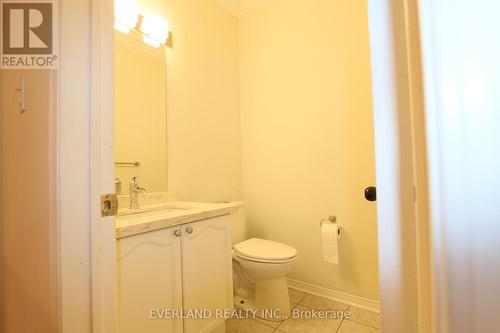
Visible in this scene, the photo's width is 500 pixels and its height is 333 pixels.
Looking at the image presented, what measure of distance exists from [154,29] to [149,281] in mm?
1544

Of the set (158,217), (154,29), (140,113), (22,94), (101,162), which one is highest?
(154,29)

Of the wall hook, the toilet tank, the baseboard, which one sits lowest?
the baseboard

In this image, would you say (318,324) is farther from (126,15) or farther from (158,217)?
(126,15)

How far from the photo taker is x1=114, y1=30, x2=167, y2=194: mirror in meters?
1.37

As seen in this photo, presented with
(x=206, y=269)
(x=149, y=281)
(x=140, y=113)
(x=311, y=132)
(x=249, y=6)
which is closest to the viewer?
(x=149, y=281)

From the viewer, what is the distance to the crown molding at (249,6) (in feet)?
6.82

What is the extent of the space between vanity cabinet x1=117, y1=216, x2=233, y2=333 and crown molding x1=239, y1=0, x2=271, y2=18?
78.8 inches

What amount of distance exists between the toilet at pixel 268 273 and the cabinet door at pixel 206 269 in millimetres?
198

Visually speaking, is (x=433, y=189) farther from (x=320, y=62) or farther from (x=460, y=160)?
(x=320, y=62)

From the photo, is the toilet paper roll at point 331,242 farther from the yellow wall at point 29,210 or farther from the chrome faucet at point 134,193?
the yellow wall at point 29,210

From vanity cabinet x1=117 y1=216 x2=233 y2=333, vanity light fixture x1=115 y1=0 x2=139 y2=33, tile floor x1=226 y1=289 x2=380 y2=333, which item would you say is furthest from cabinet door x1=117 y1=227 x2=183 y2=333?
vanity light fixture x1=115 y1=0 x2=139 y2=33

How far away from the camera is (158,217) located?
1.02 metres

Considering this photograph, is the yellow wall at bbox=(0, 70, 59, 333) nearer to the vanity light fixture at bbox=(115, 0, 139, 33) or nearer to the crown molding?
the vanity light fixture at bbox=(115, 0, 139, 33)

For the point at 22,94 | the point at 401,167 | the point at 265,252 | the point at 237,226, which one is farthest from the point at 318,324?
the point at 22,94
